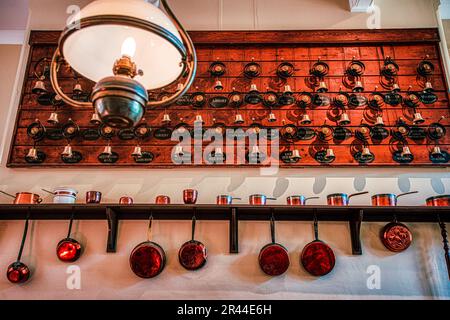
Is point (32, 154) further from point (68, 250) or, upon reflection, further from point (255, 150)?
point (255, 150)

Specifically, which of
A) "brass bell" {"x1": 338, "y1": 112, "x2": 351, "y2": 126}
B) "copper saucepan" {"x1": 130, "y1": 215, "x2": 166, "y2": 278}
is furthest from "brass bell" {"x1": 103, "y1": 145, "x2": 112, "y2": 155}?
"brass bell" {"x1": 338, "y1": 112, "x2": 351, "y2": 126}

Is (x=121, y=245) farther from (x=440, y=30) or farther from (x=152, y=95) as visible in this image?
(x=440, y=30)

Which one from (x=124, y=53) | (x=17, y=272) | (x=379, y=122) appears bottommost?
(x=17, y=272)

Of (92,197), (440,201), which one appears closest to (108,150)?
(92,197)

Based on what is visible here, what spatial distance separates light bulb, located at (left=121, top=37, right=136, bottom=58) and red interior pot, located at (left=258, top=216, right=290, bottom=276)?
178 centimetres

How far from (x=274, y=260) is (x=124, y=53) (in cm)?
184

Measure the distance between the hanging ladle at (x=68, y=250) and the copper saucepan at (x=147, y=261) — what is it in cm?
43

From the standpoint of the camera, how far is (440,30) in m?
3.24

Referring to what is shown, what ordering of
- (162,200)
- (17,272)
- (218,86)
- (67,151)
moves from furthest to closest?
(218,86) < (67,151) < (162,200) < (17,272)

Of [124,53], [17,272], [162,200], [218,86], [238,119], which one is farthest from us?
[218,86]

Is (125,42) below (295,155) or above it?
below

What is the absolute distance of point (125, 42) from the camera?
47.8 inches

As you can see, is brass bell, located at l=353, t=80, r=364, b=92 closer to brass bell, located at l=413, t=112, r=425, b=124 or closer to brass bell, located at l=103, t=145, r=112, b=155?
brass bell, located at l=413, t=112, r=425, b=124

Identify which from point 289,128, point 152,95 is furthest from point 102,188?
point 289,128
